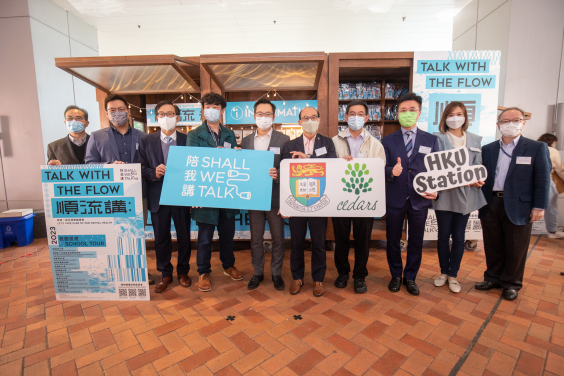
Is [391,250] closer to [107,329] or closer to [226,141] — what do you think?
[226,141]

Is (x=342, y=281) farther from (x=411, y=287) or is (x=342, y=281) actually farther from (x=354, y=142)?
Answer: (x=354, y=142)

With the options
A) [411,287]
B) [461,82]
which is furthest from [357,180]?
[461,82]

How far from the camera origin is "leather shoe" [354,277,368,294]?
254 centimetres

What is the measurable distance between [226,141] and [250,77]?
1605 millimetres

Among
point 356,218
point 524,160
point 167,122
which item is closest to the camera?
point 524,160

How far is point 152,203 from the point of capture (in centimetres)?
261

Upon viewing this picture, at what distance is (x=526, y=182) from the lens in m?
2.28

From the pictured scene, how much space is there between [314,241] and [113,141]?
231 cm

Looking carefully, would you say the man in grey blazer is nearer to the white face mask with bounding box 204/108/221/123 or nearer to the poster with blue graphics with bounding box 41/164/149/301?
the white face mask with bounding box 204/108/221/123

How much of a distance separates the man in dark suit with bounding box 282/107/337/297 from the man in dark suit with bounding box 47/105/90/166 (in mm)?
2362

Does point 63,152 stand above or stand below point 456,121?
below

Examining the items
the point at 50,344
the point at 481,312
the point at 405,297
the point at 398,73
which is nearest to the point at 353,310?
the point at 405,297

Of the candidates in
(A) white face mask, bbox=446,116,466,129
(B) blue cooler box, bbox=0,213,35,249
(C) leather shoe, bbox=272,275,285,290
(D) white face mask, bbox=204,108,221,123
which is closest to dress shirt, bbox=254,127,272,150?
(D) white face mask, bbox=204,108,221,123

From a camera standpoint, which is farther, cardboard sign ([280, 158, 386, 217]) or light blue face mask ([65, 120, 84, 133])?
light blue face mask ([65, 120, 84, 133])
